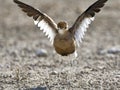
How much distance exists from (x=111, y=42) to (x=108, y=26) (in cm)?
225

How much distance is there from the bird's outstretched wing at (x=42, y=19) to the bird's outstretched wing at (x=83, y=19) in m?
0.35

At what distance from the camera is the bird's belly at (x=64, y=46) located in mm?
9578

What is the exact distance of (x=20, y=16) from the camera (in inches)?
686

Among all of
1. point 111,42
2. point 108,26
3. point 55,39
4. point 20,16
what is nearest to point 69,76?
point 55,39

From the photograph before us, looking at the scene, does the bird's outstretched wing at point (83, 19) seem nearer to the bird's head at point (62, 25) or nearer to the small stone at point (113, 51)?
the bird's head at point (62, 25)

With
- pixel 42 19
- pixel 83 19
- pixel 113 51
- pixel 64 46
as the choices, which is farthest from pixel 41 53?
pixel 64 46

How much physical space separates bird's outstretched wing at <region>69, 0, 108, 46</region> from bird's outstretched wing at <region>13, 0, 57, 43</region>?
0.35m

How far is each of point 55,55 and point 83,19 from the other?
8.17ft

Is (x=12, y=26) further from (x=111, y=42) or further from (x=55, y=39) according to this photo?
(x=55, y=39)

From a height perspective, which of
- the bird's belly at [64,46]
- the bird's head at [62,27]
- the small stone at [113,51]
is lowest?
the bird's belly at [64,46]

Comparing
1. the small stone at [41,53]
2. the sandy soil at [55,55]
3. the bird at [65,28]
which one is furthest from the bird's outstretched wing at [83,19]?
the small stone at [41,53]

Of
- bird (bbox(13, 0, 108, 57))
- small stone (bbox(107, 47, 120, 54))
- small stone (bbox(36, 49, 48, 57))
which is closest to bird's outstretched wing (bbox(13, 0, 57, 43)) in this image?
bird (bbox(13, 0, 108, 57))

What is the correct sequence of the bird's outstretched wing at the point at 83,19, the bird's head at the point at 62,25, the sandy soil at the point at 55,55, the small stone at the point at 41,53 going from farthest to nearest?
the small stone at the point at 41,53 < the bird's outstretched wing at the point at 83,19 < the bird's head at the point at 62,25 < the sandy soil at the point at 55,55

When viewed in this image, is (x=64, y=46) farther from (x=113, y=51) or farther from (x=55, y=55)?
(x=113, y=51)
